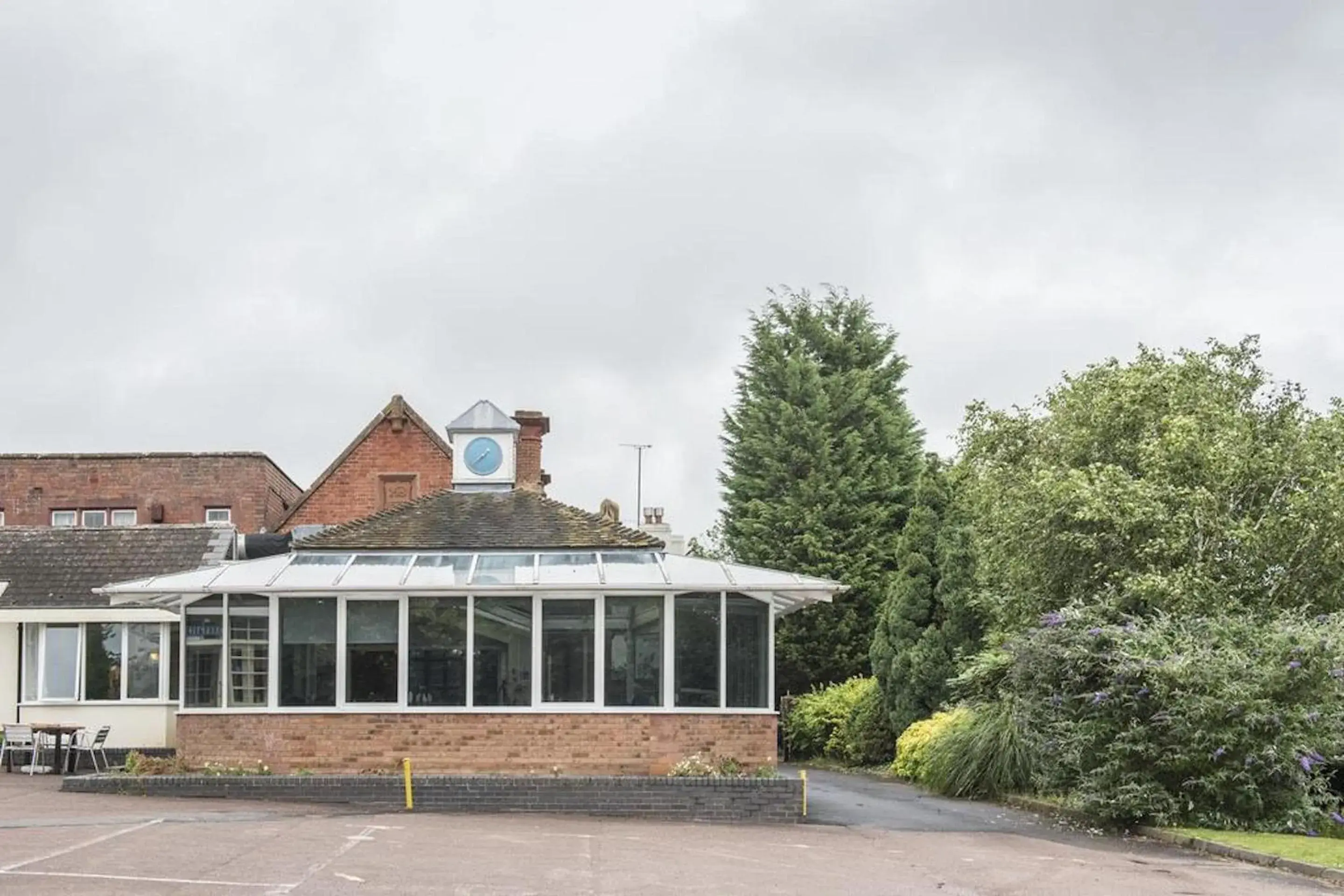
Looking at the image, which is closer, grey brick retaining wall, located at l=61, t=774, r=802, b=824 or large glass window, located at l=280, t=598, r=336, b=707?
grey brick retaining wall, located at l=61, t=774, r=802, b=824

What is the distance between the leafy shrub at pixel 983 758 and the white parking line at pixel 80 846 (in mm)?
13087

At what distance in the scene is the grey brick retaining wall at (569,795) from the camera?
2166cm

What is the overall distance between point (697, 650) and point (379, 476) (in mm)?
20018

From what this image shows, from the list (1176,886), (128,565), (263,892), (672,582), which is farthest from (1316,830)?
(128,565)

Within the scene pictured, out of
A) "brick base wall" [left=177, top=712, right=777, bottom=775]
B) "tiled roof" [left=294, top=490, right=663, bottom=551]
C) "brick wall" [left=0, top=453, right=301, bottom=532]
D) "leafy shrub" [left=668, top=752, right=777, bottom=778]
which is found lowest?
"leafy shrub" [left=668, top=752, right=777, bottom=778]

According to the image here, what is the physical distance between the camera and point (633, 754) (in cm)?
2278

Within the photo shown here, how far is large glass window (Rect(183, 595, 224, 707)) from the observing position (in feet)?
76.6

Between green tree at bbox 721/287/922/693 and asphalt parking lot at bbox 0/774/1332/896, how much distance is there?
22.3m

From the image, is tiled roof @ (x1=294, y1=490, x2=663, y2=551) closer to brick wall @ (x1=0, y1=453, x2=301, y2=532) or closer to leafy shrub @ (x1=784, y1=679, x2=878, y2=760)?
leafy shrub @ (x1=784, y1=679, x2=878, y2=760)

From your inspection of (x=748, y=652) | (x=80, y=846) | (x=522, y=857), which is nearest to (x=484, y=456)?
(x=748, y=652)

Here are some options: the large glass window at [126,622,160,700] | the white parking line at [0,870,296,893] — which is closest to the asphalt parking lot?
the white parking line at [0,870,296,893]

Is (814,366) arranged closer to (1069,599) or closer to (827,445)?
(827,445)

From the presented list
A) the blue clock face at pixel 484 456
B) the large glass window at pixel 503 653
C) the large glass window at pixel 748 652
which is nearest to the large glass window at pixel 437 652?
the large glass window at pixel 503 653

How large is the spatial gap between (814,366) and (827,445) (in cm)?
272
